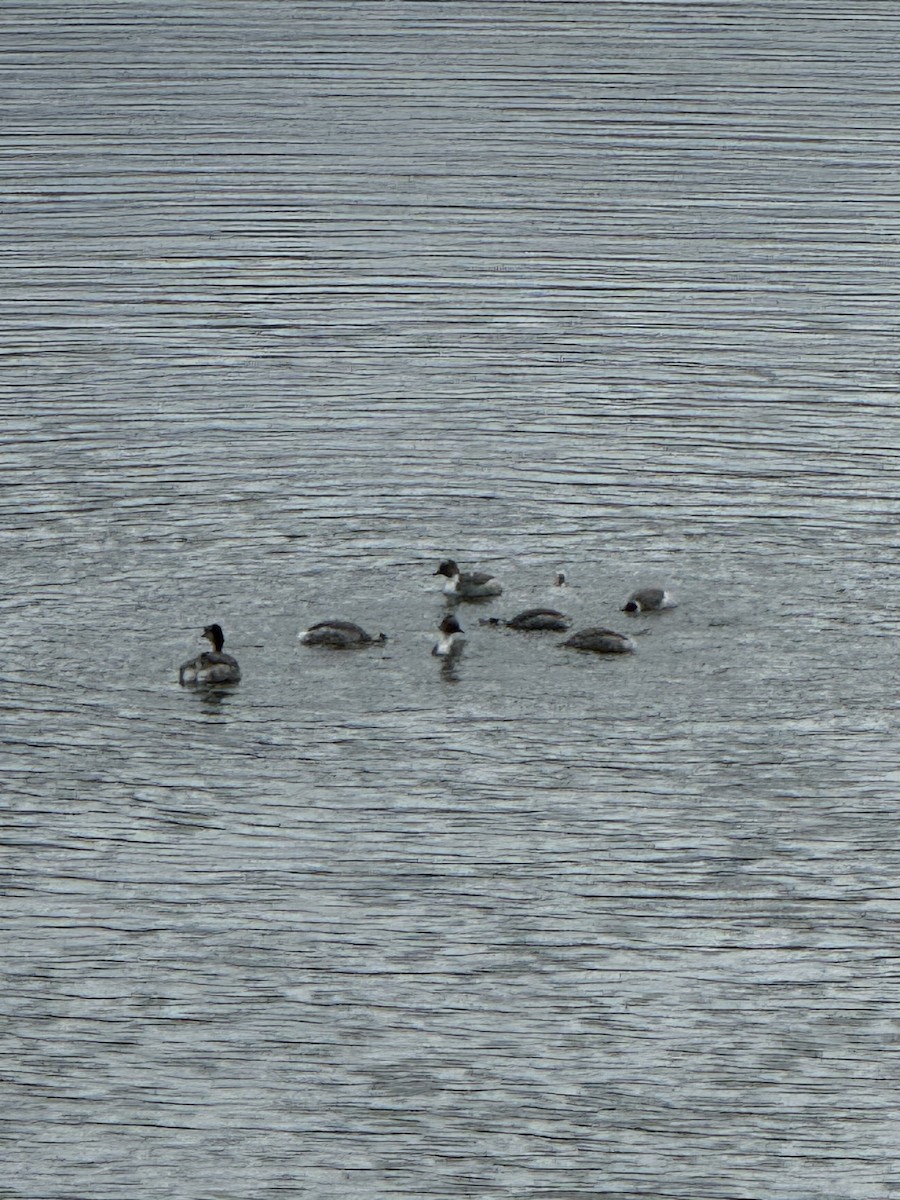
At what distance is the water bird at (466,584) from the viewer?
62.1 feet

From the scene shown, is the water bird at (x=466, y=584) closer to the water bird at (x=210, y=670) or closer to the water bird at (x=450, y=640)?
the water bird at (x=450, y=640)

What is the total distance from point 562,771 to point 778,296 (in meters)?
13.6

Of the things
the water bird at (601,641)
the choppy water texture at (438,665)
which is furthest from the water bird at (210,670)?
the water bird at (601,641)

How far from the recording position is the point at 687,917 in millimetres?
14539

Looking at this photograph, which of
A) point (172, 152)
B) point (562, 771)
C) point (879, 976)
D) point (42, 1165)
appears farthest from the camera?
point (172, 152)

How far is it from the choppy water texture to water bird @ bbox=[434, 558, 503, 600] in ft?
0.70

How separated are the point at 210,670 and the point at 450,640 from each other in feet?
7.16

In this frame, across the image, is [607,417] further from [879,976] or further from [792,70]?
[792,70]

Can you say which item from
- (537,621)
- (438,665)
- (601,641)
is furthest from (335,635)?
(601,641)

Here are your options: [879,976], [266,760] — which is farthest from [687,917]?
[266,760]

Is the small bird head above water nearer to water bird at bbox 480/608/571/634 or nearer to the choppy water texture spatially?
the choppy water texture

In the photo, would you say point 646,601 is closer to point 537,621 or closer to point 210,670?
point 537,621

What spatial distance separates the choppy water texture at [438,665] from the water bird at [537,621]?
0.55ft

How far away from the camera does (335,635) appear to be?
18.1 metres
